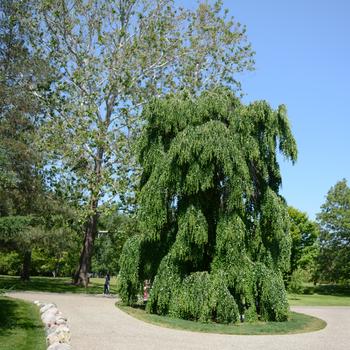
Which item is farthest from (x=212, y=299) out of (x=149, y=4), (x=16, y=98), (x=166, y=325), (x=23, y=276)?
(x=23, y=276)

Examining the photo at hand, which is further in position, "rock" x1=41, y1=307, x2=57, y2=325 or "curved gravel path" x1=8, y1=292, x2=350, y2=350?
"rock" x1=41, y1=307, x2=57, y2=325

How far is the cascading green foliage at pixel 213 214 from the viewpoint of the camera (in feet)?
48.0

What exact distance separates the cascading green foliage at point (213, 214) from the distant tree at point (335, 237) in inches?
1341

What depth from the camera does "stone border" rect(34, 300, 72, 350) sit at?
28.6 ft

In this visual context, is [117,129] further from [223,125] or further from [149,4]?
[223,125]

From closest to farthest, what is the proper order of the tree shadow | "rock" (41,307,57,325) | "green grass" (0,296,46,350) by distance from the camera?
"green grass" (0,296,46,350), the tree shadow, "rock" (41,307,57,325)

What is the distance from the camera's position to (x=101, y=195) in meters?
25.0

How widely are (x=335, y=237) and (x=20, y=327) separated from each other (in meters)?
43.7

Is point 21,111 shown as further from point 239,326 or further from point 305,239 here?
point 305,239

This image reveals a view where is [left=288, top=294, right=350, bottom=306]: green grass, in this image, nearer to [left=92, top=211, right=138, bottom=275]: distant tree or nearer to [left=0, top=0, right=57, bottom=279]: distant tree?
[left=92, top=211, right=138, bottom=275]: distant tree

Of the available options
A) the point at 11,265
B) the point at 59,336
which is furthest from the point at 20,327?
the point at 11,265

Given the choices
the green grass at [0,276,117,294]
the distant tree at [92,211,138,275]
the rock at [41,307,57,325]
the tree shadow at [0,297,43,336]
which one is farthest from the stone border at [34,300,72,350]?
the distant tree at [92,211,138,275]

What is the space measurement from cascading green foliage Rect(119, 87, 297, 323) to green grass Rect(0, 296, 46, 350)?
397 cm

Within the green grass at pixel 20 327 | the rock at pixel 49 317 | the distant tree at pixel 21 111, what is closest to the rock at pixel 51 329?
the green grass at pixel 20 327
